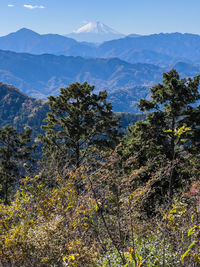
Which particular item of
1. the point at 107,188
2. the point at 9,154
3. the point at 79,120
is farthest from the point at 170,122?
the point at 9,154

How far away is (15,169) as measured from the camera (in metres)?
25.0

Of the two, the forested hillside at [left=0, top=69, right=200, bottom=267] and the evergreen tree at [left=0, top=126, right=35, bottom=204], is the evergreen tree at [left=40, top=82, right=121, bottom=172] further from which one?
the evergreen tree at [left=0, top=126, right=35, bottom=204]

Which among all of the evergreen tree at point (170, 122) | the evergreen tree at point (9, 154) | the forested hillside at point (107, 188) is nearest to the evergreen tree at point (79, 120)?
the forested hillside at point (107, 188)

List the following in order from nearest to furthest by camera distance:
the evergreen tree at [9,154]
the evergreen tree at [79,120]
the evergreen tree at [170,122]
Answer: the evergreen tree at [170,122] → the evergreen tree at [79,120] → the evergreen tree at [9,154]

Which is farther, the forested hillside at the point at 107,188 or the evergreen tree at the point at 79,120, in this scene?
the evergreen tree at the point at 79,120

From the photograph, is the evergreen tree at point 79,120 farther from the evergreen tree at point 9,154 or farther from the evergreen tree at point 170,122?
the evergreen tree at point 170,122

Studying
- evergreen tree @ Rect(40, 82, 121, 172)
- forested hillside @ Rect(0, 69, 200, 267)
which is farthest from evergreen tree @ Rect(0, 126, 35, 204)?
evergreen tree @ Rect(40, 82, 121, 172)

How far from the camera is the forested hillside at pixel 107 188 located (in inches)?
199

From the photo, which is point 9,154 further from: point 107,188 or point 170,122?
point 107,188

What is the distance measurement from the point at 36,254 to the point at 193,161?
19.2 m

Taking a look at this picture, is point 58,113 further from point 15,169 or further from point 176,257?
point 176,257

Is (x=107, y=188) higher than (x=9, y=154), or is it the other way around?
(x=107, y=188)

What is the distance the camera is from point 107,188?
6.88 m

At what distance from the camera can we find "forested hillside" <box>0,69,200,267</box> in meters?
5.05
